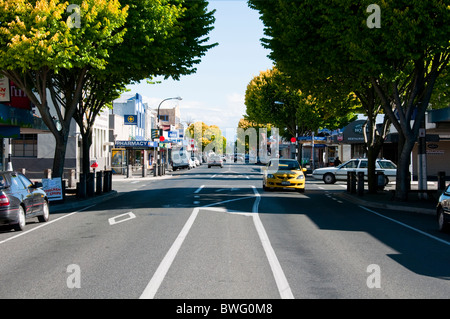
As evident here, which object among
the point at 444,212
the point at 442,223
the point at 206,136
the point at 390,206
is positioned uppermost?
the point at 206,136

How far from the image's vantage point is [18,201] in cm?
1438

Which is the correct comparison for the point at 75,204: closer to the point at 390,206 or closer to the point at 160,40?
the point at 160,40

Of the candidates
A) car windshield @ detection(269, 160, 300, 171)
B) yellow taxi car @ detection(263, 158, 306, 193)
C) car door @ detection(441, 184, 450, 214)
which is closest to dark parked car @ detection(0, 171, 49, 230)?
car door @ detection(441, 184, 450, 214)

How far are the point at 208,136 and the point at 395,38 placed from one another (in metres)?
162

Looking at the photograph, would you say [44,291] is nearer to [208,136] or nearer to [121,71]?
[121,71]

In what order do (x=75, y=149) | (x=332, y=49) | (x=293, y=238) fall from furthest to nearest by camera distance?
(x=75, y=149) → (x=332, y=49) → (x=293, y=238)

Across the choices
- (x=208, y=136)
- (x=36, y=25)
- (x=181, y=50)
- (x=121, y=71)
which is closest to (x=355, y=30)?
(x=181, y=50)

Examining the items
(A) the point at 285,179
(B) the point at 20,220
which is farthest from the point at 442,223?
(A) the point at 285,179

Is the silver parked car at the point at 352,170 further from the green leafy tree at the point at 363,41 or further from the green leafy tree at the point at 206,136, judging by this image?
the green leafy tree at the point at 206,136

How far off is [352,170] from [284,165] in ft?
32.9

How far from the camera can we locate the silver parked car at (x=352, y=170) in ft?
120

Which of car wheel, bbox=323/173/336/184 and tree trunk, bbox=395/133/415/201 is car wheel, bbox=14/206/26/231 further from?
car wheel, bbox=323/173/336/184

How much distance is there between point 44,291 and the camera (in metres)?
7.56

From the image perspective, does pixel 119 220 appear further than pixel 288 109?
No
